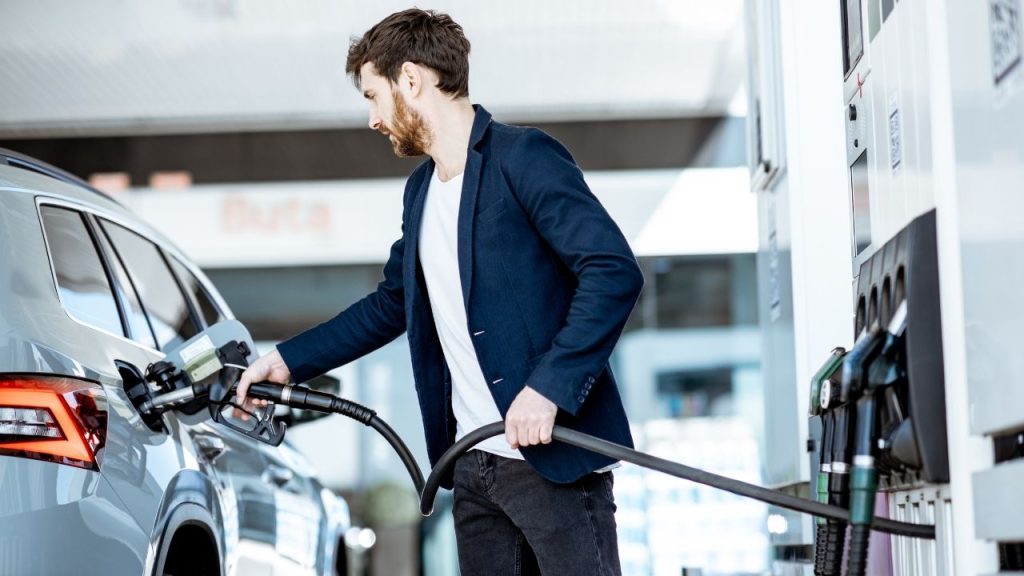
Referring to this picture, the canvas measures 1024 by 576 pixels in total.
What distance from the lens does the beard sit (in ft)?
9.51

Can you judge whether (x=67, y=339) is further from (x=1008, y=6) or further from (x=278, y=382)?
(x=1008, y=6)

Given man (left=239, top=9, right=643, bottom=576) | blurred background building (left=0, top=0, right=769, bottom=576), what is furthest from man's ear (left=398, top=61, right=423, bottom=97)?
blurred background building (left=0, top=0, right=769, bottom=576)

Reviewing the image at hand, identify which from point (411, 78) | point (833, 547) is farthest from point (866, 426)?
point (411, 78)

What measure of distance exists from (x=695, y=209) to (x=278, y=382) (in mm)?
9415

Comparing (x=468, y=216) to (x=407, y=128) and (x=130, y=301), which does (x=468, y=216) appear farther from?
(x=130, y=301)

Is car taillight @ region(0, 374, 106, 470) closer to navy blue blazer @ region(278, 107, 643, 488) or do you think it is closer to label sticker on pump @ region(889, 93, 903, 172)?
navy blue blazer @ region(278, 107, 643, 488)

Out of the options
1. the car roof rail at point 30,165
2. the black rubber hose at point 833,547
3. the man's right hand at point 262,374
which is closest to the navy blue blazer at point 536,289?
the man's right hand at point 262,374

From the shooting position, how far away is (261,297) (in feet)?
40.0

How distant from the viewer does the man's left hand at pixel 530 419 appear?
2518 mm

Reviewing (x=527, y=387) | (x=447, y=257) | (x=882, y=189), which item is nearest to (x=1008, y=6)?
(x=882, y=189)

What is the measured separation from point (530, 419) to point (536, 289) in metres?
0.35

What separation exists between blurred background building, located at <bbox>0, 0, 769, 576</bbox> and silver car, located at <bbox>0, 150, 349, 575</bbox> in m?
6.99

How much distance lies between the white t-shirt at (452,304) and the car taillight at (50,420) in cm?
78

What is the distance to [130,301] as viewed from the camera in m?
3.66
